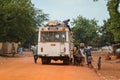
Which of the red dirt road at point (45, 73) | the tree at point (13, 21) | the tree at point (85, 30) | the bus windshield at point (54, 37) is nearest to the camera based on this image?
the red dirt road at point (45, 73)

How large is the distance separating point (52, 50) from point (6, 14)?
21.8 m

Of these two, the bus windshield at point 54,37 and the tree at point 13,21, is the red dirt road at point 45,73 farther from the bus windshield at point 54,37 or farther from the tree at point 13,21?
the tree at point 13,21

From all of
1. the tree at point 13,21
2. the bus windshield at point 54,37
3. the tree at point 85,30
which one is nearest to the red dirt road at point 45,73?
the bus windshield at point 54,37

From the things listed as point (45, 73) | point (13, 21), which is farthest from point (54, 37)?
point (13, 21)

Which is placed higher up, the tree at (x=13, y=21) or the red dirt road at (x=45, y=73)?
the tree at (x=13, y=21)

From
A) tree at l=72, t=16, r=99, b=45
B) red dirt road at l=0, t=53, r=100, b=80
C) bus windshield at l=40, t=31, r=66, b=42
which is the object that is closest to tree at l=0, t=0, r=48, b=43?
bus windshield at l=40, t=31, r=66, b=42

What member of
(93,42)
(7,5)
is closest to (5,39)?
(7,5)

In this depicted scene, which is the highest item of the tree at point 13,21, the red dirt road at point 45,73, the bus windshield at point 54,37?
the tree at point 13,21

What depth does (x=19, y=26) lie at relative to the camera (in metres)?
55.3

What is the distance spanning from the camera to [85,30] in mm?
109875

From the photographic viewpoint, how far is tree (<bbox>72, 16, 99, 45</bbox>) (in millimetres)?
107875

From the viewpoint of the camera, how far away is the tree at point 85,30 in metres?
108

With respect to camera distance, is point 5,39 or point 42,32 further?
point 5,39

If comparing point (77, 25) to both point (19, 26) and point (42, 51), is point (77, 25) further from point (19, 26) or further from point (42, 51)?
point (42, 51)
